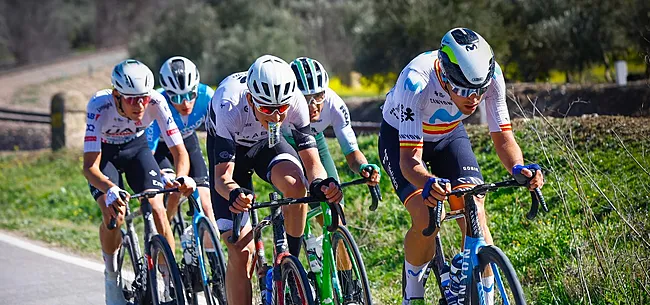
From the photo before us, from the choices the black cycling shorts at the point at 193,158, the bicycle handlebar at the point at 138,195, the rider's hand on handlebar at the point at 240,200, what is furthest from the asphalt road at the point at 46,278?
the rider's hand on handlebar at the point at 240,200

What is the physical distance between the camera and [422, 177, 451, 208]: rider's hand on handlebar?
4.57 m

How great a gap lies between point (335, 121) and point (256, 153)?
94cm

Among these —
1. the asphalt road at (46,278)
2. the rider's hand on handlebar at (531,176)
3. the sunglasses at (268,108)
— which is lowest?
the asphalt road at (46,278)

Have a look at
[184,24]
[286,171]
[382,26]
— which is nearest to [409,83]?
[286,171]

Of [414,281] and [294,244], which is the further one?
[294,244]

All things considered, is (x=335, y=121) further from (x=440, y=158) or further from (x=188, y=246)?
(x=188, y=246)

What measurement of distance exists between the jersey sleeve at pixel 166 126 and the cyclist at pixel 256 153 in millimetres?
1031

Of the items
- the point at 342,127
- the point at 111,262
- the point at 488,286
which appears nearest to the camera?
the point at 488,286

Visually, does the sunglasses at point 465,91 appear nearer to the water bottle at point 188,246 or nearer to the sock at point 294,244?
the sock at point 294,244

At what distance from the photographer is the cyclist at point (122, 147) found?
700cm

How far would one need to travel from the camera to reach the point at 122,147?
775cm

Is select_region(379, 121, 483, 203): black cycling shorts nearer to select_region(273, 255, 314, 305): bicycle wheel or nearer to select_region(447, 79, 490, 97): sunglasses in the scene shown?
select_region(447, 79, 490, 97): sunglasses

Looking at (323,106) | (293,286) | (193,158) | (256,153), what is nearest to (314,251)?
(293,286)

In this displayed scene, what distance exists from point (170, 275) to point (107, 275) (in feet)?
4.26
